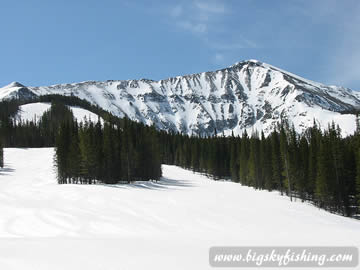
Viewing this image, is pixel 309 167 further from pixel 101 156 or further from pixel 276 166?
pixel 101 156

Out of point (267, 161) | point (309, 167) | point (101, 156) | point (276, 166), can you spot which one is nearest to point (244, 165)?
point (267, 161)

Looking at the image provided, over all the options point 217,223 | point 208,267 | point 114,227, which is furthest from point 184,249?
point 217,223

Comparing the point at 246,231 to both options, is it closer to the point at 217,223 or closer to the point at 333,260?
the point at 217,223

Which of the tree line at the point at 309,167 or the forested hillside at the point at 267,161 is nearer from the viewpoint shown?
the tree line at the point at 309,167

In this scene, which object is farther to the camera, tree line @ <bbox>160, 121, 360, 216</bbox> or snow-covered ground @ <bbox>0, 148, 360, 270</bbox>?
tree line @ <bbox>160, 121, 360, 216</bbox>

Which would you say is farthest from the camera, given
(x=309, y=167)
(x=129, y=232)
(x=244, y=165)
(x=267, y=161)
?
(x=244, y=165)

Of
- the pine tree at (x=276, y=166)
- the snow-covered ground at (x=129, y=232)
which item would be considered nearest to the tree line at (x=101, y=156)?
the snow-covered ground at (x=129, y=232)

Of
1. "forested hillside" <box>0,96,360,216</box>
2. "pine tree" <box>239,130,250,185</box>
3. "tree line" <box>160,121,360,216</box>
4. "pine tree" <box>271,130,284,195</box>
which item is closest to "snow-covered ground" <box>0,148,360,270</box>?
"forested hillside" <box>0,96,360,216</box>

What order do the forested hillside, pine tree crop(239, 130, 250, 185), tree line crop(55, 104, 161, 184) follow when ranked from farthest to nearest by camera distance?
pine tree crop(239, 130, 250, 185), tree line crop(55, 104, 161, 184), the forested hillside

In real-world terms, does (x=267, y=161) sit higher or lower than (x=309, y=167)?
higher

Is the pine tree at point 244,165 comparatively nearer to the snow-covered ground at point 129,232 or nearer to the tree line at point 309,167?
the tree line at point 309,167

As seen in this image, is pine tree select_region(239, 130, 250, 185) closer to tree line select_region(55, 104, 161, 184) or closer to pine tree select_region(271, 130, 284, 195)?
pine tree select_region(271, 130, 284, 195)

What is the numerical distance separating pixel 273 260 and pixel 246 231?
32.3 feet

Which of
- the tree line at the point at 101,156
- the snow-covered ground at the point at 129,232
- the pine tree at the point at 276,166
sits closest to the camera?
the snow-covered ground at the point at 129,232
